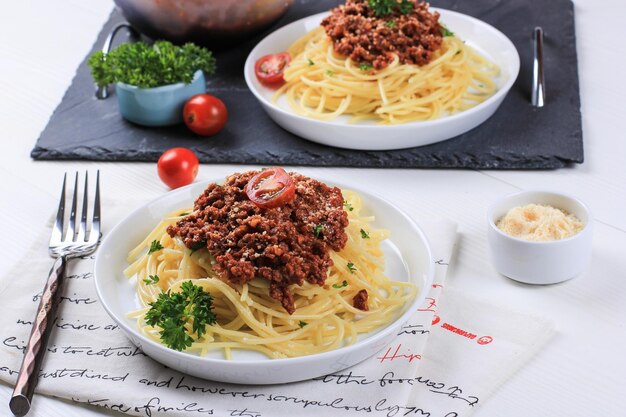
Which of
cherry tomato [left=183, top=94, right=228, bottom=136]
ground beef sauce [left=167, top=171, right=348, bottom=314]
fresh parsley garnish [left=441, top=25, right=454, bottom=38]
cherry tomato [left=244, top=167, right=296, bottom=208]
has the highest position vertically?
cherry tomato [left=244, top=167, right=296, bottom=208]

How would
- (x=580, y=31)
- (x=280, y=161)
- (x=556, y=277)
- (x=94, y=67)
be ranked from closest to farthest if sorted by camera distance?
(x=556, y=277), (x=280, y=161), (x=94, y=67), (x=580, y=31)

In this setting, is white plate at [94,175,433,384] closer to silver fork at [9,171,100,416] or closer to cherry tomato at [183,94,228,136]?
silver fork at [9,171,100,416]

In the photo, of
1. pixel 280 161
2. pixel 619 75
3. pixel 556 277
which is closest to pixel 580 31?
pixel 619 75

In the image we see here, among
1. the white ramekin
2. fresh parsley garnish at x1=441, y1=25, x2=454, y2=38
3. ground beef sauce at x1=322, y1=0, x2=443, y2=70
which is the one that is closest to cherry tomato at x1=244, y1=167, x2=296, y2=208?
the white ramekin

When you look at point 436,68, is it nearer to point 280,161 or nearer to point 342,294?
point 280,161

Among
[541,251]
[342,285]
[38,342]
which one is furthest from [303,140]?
[38,342]

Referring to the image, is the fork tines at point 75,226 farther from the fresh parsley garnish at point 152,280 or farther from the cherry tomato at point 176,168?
the fresh parsley garnish at point 152,280

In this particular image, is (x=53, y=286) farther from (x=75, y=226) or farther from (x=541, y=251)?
(x=541, y=251)
